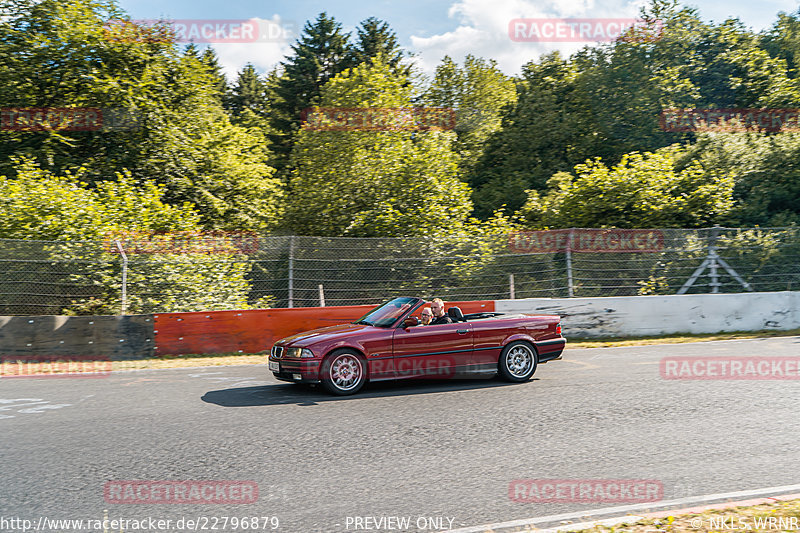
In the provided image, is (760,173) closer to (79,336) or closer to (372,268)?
(372,268)

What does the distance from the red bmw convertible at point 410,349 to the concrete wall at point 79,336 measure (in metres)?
4.88

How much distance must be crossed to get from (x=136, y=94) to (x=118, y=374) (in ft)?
47.2

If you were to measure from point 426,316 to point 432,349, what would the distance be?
558 mm

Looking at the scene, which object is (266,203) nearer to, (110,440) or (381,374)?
(381,374)

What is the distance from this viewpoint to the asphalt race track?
480cm

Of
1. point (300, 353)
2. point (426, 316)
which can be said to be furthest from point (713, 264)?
Result: point (300, 353)

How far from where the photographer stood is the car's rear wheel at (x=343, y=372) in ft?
29.2

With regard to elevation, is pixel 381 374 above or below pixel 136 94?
below

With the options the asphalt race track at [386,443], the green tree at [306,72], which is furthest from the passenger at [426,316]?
the green tree at [306,72]

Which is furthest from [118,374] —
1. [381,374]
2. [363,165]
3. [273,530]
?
[363,165]

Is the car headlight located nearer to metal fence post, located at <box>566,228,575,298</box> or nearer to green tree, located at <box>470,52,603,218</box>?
metal fence post, located at <box>566,228,575,298</box>

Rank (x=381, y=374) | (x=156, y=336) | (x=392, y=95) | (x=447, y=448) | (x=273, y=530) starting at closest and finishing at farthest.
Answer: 1. (x=273, y=530)
2. (x=447, y=448)
3. (x=381, y=374)
4. (x=156, y=336)
5. (x=392, y=95)

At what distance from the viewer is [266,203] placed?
2875 cm

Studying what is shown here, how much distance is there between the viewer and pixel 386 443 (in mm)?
6449
